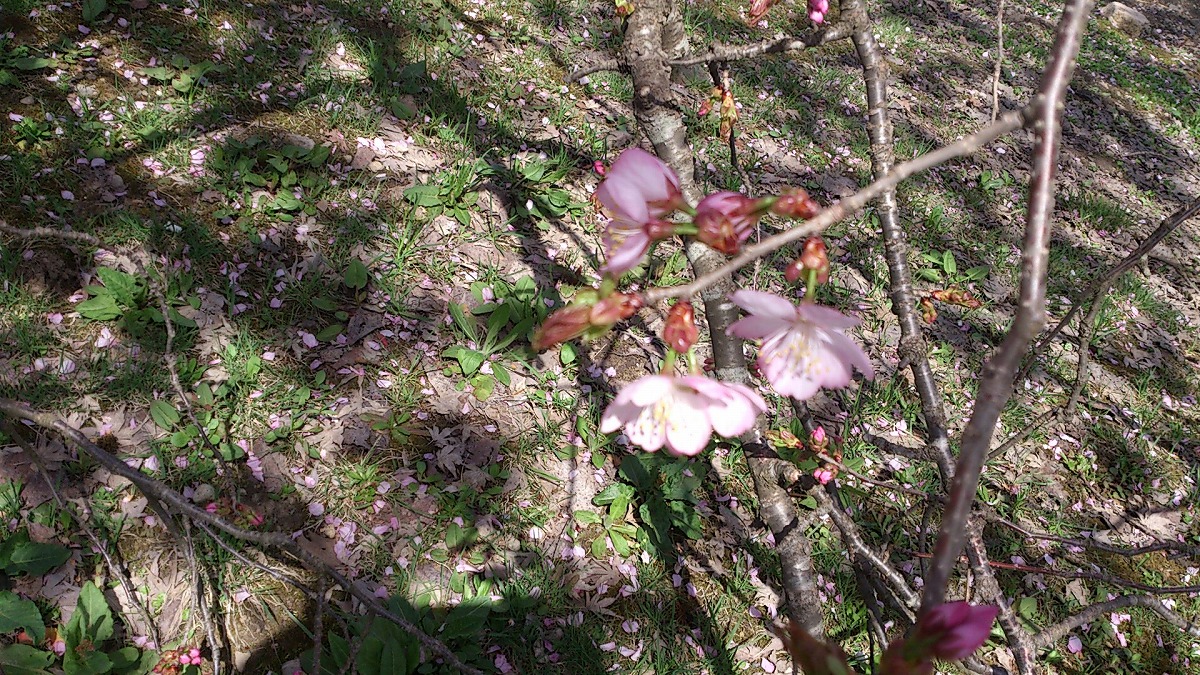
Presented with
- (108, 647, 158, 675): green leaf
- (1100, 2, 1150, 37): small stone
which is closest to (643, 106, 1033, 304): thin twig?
(108, 647, 158, 675): green leaf

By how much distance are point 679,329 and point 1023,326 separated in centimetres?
35

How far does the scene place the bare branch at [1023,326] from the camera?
0.48 m

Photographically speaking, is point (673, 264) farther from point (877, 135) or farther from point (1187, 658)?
point (1187, 658)

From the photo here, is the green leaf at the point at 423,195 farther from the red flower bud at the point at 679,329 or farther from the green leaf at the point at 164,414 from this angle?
the red flower bud at the point at 679,329

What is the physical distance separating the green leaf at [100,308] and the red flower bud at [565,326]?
2376 mm

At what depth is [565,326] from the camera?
644mm

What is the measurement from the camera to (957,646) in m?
0.59

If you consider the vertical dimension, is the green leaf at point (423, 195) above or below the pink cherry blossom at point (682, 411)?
below

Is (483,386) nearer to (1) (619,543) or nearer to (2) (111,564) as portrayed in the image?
(1) (619,543)

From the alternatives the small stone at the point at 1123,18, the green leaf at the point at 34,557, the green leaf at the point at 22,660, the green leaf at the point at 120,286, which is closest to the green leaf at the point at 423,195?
the green leaf at the point at 120,286

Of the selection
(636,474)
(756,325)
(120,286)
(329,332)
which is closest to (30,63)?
(120,286)

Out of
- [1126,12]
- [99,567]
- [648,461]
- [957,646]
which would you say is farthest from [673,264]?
[1126,12]

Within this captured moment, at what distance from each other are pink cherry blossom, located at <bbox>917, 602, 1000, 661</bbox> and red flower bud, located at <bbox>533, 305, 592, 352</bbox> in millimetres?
398

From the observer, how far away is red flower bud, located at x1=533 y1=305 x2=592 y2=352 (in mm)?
642
